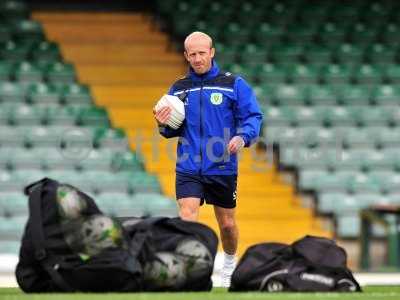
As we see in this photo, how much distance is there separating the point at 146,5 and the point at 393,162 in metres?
4.67

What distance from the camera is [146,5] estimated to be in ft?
56.4

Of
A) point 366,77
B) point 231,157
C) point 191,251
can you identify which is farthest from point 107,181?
point 191,251

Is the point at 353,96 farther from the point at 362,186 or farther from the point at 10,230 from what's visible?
the point at 10,230

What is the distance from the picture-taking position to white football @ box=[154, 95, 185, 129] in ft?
26.1

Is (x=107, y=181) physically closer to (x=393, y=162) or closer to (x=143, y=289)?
(x=393, y=162)

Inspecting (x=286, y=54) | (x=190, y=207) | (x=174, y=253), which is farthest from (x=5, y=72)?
(x=174, y=253)

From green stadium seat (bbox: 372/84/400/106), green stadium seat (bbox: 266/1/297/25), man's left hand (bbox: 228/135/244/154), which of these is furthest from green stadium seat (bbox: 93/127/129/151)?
man's left hand (bbox: 228/135/244/154)

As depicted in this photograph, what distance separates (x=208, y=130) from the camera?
8.05m

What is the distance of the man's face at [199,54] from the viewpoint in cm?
795

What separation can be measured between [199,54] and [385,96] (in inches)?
290

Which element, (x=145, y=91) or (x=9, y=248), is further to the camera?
(x=145, y=91)

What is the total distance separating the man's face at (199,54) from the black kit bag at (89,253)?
1.46 metres

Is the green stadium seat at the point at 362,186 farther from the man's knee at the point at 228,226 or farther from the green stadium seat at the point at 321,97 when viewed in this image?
the man's knee at the point at 228,226

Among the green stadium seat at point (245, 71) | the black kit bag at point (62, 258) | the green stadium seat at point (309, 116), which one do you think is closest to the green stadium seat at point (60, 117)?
the green stadium seat at point (245, 71)
